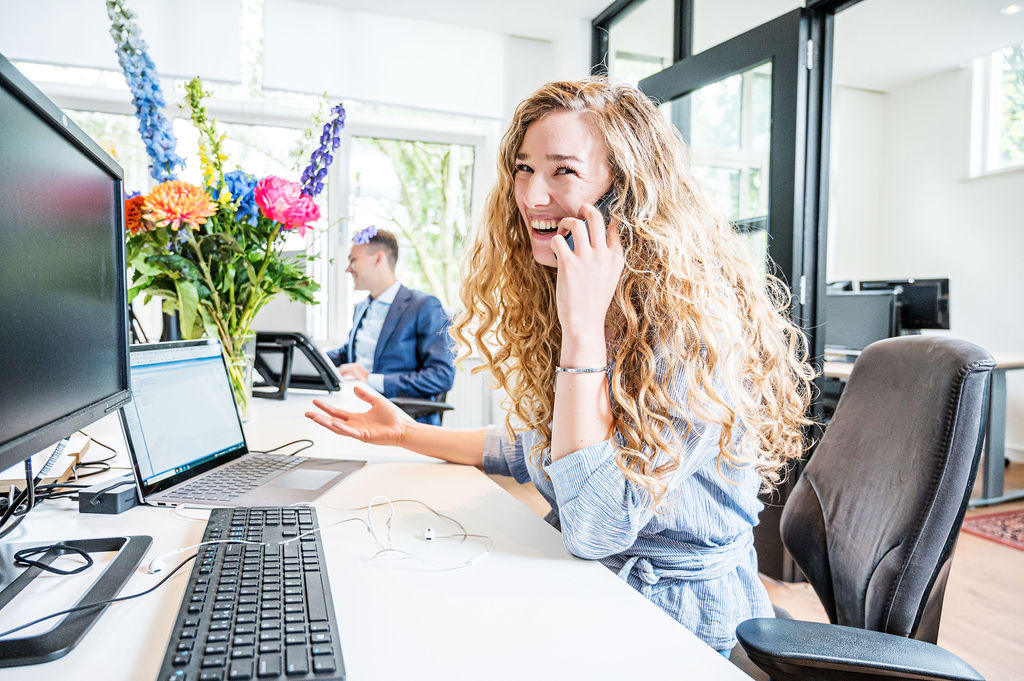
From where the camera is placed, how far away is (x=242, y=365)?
1620mm

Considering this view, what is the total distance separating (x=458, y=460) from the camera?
129cm

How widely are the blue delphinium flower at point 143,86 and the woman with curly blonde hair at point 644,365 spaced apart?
0.74 m

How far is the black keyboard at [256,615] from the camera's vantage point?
523 millimetres

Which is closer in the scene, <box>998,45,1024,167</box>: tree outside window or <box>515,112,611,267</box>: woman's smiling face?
<box>515,112,611,267</box>: woman's smiling face

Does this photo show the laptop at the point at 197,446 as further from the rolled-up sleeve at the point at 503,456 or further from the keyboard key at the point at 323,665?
the keyboard key at the point at 323,665

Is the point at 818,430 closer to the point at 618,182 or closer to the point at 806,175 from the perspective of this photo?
the point at 806,175

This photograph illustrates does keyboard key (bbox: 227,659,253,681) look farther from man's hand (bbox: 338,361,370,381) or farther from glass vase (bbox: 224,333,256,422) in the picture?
man's hand (bbox: 338,361,370,381)

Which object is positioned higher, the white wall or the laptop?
the white wall

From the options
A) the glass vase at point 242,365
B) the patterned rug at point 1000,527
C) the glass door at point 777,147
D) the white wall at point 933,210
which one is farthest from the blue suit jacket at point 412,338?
the white wall at point 933,210

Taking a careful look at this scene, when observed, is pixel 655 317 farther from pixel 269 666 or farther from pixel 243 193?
pixel 243 193

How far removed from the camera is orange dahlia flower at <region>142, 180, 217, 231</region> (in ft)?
4.33

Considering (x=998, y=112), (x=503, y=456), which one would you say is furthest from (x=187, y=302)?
(x=998, y=112)

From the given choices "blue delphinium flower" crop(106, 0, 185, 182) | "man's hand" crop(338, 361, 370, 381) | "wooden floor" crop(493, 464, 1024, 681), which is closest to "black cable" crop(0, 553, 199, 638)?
"blue delphinium flower" crop(106, 0, 185, 182)

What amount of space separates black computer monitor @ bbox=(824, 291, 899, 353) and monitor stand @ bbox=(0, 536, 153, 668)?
3.55 meters
